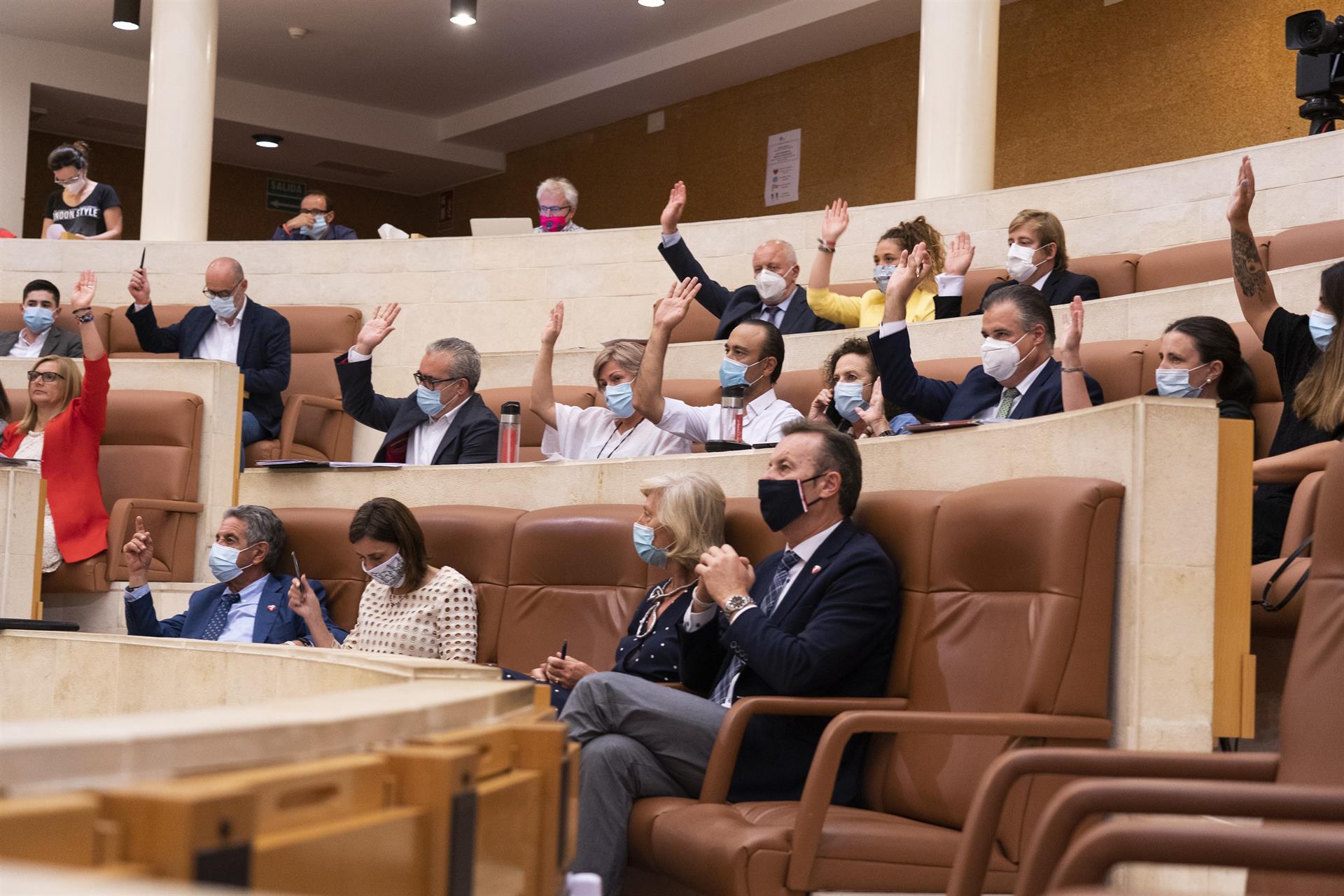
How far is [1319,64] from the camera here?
531 cm

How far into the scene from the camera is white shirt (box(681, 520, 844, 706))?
292 cm

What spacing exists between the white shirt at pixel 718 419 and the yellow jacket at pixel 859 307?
0.87 metres

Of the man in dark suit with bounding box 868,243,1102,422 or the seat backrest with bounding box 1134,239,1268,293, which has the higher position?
the seat backrest with bounding box 1134,239,1268,293

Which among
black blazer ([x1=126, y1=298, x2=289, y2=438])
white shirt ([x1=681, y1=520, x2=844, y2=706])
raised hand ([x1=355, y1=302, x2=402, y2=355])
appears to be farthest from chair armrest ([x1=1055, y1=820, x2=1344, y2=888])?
black blazer ([x1=126, y1=298, x2=289, y2=438])

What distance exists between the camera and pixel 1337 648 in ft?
5.67

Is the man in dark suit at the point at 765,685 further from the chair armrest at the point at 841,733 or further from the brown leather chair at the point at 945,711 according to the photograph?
the chair armrest at the point at 841,733

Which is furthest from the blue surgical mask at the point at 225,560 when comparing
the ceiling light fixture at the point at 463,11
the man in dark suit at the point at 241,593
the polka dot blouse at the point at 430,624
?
the ceiling light fixture at the point at 463,11

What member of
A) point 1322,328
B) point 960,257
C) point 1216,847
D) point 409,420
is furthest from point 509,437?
point 1216,847

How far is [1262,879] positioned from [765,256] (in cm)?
392

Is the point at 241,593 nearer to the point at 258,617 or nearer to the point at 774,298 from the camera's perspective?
the point at 258,617

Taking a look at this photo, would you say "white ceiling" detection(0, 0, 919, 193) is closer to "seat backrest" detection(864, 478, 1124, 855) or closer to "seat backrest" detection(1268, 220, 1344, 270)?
"seat backrest" detection(1268, 220, 1344, 270)

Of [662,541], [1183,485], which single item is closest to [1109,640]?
[1183,485]

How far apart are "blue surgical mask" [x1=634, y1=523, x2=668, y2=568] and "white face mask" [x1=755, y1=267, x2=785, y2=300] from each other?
6.96 feet

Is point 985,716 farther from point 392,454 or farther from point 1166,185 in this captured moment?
point 1166,185
